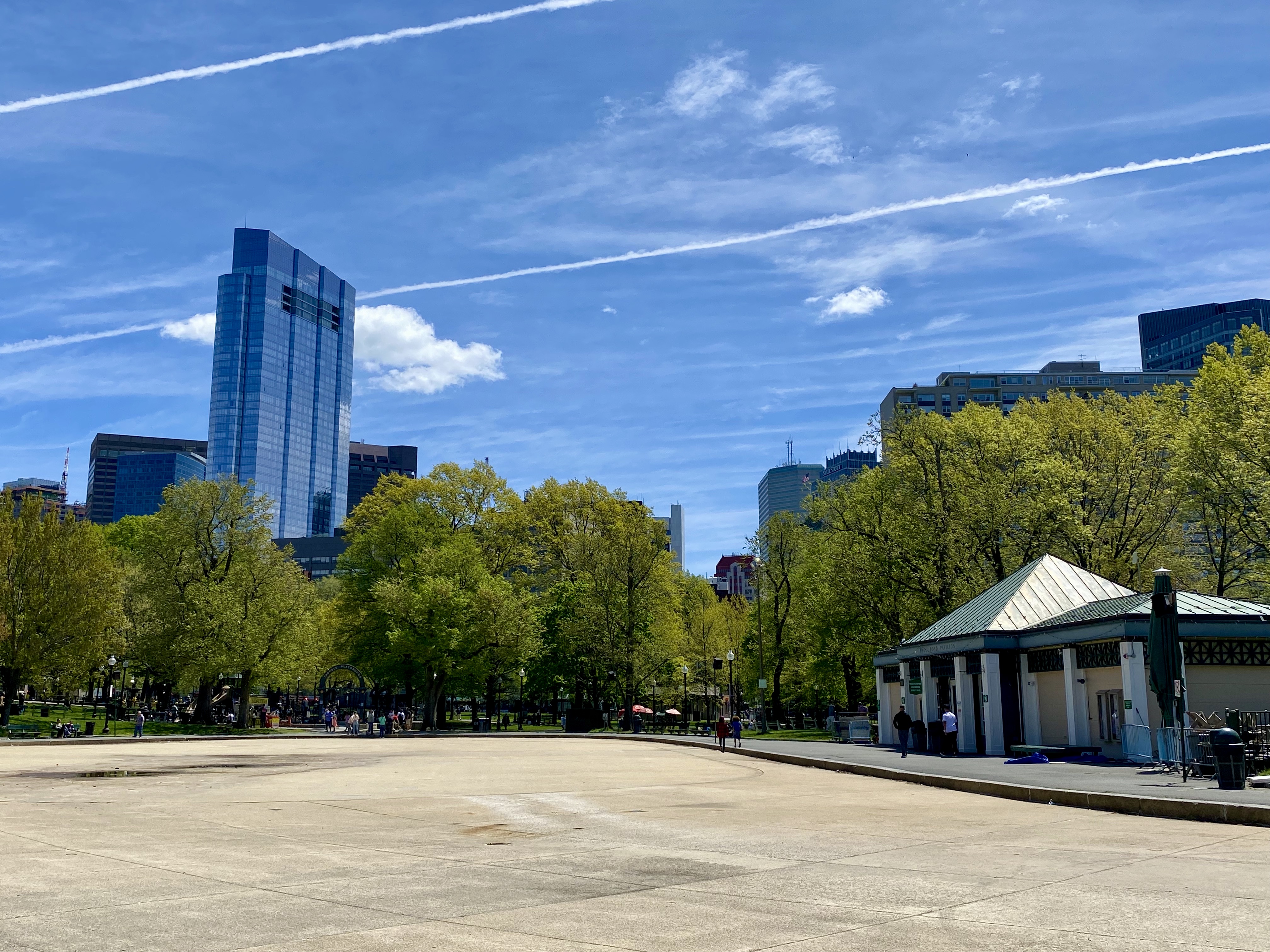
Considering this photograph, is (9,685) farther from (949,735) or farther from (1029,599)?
(1029,599)

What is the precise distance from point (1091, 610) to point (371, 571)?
4745 cm

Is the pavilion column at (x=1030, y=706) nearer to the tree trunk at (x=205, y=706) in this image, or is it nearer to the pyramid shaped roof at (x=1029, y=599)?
the pyramid shaped roof at (x=1029, y=599)

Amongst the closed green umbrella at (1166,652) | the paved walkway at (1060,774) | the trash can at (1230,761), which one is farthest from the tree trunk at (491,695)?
the trash can at (1230,761)

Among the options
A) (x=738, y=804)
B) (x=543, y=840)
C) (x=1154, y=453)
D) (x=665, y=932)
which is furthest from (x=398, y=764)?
(x=1154, y=453)

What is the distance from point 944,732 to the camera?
3584 centimetres

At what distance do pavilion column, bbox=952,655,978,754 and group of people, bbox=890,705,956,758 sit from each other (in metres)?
0.58

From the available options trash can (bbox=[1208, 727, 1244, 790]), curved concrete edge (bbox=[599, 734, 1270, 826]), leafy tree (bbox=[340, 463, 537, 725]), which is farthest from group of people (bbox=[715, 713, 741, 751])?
trash can (bbox=[1208, 727, 1244, 790])

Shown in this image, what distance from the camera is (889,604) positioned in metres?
53.0

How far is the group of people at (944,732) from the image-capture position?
34.2 metres

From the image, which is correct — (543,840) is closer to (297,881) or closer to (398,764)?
(297,881)

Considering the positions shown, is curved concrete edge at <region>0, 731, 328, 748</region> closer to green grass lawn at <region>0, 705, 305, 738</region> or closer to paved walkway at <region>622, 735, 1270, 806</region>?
green grass lawn at <region>0, 705, 305, 738</region>

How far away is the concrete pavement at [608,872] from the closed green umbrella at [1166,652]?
6774 millimetres

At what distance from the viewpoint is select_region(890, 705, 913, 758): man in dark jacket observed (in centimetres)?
3556

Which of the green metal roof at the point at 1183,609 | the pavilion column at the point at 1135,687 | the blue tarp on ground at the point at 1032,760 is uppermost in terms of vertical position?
the green metal roof at the point at 1183,609
